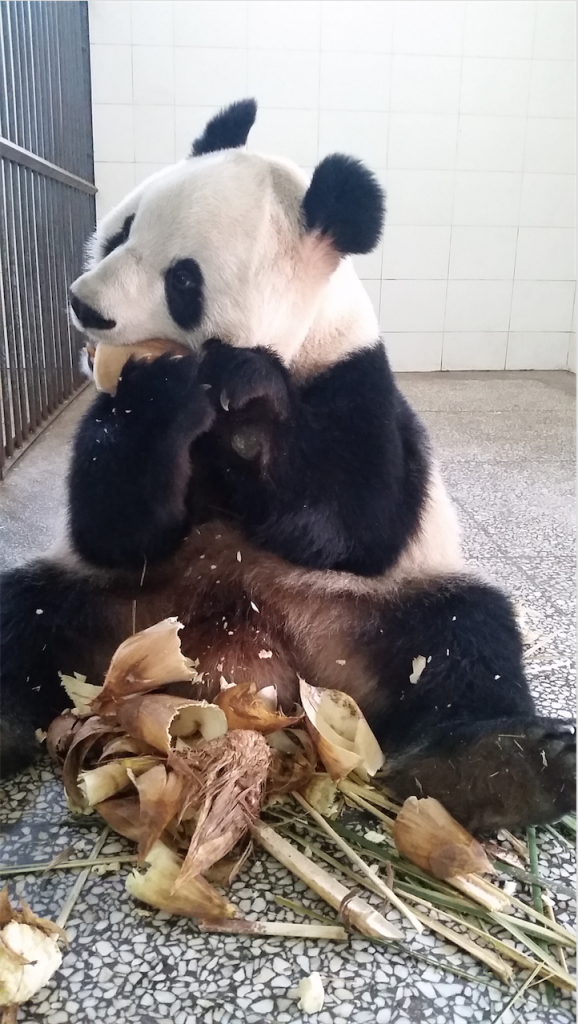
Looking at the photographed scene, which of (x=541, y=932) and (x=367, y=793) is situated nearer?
(x=541, y=932)

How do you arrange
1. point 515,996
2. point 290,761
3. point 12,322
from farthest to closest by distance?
1. point 12,322
2. point 290,761
3. point 515,996

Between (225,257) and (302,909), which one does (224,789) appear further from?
(225,257)

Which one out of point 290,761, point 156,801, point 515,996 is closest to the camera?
point 515,996

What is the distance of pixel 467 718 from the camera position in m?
0.75

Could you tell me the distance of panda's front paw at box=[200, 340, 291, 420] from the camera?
683 mm

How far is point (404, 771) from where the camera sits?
2.44ft

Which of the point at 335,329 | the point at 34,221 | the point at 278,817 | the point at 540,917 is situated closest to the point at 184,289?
the point at 335,329

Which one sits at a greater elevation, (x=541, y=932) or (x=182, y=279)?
(x=182, y=279)

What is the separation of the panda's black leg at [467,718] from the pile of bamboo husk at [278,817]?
3 cm

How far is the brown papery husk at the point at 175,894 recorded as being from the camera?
2.05 ft

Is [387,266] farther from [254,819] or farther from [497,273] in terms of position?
[254,819]

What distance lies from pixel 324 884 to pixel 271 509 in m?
0.31

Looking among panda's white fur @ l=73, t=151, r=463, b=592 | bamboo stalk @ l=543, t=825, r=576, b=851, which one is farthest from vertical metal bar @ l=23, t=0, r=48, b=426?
bamboo stalk @ l=543, t=825, r=576, b=851

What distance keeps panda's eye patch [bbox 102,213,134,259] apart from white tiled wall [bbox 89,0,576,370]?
3.4 inches
